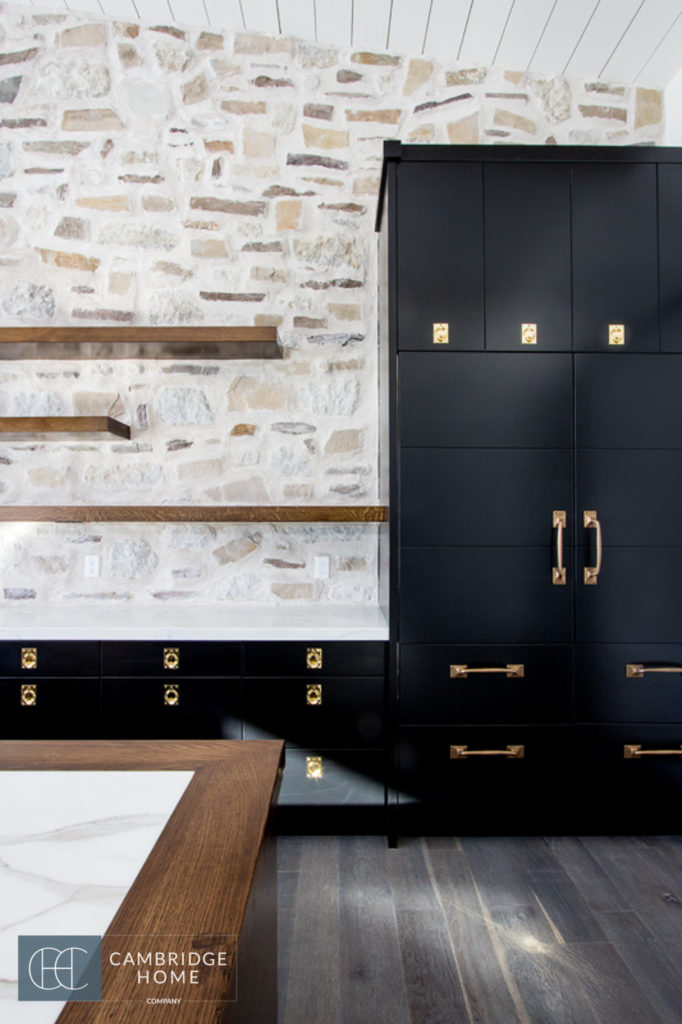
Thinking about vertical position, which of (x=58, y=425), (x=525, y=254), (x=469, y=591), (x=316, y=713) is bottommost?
(x=316, y=713)

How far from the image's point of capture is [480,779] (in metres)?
2.34

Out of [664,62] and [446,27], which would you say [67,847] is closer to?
[446,27]

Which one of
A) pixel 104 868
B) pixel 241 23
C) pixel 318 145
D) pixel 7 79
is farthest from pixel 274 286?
pixel 104 868

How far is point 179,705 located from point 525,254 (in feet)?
6.89

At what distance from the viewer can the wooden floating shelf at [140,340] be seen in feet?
8.47

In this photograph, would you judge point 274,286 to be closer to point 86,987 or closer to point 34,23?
point 34,23

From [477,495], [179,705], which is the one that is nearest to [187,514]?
[179,705]

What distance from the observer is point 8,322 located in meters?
2.88

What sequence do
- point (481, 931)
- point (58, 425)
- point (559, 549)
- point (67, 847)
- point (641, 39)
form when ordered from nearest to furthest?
1. point (67, 847)
2. point (481, 931)
3. point (559, 549)
4. point (58, 425)
5. point (641, 39)

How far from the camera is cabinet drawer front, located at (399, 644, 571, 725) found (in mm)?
2328

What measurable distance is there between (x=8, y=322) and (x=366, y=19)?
2.05 m

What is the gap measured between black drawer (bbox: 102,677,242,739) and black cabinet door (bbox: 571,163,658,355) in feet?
6.04

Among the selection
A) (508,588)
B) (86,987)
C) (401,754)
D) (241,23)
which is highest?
(241,23)

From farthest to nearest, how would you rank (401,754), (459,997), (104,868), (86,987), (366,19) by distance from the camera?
(366,19), (401,754), (459,997), (104,868), (86,987)
